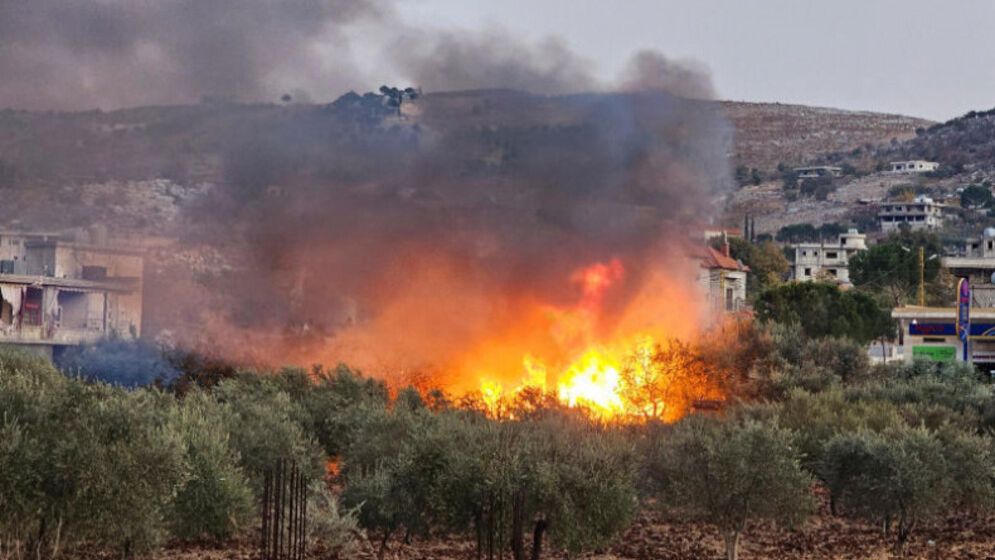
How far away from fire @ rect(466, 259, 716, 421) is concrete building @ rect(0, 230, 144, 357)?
30.4 m

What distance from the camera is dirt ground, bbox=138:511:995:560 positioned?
40.2 meters

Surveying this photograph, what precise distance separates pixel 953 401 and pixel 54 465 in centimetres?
4347

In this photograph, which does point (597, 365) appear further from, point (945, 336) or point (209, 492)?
point (945, 336)

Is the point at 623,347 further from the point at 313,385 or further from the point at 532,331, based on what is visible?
the point at 313,385

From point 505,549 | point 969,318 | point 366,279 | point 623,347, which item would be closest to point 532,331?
point 623,347

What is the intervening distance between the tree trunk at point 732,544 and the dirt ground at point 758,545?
149 centimetres

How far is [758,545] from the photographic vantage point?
144 feet

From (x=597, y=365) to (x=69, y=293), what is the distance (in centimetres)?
4270

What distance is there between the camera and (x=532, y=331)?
63094 millimetres

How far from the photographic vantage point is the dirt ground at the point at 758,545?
40.2 meters

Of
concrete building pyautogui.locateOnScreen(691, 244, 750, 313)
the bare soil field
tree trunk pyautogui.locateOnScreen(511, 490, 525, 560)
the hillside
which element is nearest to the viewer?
tree trunk pyautogui.locateOnScreen(511, 490, 525, 560)

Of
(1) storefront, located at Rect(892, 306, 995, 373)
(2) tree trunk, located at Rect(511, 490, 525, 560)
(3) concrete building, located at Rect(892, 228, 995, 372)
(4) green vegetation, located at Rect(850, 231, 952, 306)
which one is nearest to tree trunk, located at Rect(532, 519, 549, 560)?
(2) tree trunk, located at Rect(511, 490, 525, 560)

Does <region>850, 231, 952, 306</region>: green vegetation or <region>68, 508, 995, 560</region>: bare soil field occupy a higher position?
<region>850, 231, 952, 306</region>: green vegetation

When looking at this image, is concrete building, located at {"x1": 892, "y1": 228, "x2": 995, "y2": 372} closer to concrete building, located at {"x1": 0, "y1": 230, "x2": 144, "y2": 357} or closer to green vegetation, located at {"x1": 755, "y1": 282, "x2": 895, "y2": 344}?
green vegetation, located at {"x1": 755, "y1": 282, "x2": 895, "y2": 344}
